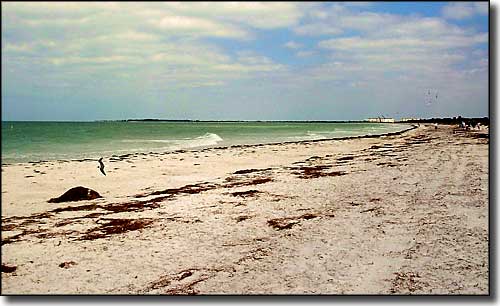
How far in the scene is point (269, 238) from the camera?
5.62 meters

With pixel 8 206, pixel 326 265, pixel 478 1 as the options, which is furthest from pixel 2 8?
pixel 8 206

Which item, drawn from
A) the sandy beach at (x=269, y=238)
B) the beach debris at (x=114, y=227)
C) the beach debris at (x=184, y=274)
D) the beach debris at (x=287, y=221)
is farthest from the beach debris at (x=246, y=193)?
the beach debris at (x=184, y=274)

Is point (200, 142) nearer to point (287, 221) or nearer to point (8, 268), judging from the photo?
point (287, 221)

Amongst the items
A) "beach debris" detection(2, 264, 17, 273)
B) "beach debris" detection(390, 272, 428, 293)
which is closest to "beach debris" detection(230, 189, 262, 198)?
"beach debris" detection(2, 264, 17, 273)

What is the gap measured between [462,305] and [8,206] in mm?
8391

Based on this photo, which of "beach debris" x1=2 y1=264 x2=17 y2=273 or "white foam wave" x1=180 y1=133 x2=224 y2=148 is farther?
"white foam wave" x1=180 y1=133 x2=224 y2=148

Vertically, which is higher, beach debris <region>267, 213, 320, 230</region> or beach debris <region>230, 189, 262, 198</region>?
beach debris <region>230, 189, 262, 198</region>

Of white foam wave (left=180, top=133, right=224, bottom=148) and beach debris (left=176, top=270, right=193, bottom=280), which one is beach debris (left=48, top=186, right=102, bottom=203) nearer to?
beach debris (left=176, top=270, right=193, bottom=280)

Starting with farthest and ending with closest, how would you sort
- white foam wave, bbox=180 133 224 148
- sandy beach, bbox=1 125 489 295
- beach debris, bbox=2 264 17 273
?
white foam wave, bbox=180 133 224 148, beach debris, bbox=2 264 17 273, sandy beach, bbox=1 125 489 295

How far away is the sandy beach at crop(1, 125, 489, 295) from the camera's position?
14.0ft

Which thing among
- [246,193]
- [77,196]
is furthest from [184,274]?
[77,196]

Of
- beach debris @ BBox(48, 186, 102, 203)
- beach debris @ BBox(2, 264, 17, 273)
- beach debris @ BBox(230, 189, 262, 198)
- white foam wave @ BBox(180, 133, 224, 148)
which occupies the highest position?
white foam wave @ BBox(180, 133, 224, 148)

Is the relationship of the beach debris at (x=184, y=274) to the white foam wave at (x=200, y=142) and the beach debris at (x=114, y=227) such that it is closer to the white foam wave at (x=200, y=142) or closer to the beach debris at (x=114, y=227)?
the beach debris at (x=114, y=227)

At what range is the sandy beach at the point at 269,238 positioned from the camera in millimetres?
4258
